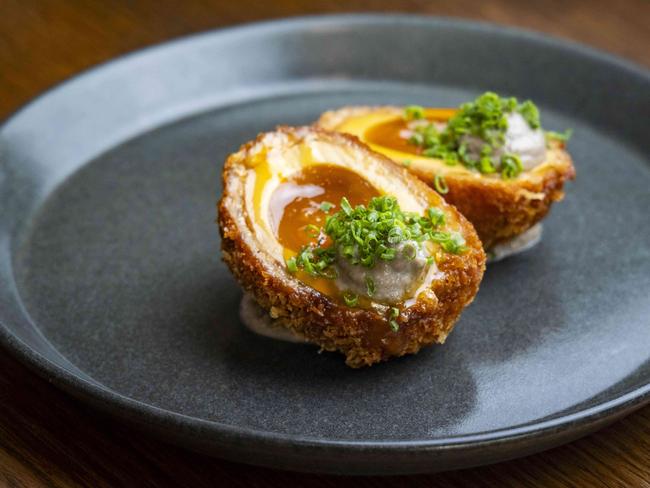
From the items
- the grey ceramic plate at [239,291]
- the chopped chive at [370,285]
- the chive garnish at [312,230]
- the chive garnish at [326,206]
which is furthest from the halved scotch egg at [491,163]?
the chopped chive at [370,285]

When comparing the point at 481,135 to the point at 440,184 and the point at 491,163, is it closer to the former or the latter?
the point at 491,163

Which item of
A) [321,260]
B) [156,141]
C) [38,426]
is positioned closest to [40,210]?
[156,141]

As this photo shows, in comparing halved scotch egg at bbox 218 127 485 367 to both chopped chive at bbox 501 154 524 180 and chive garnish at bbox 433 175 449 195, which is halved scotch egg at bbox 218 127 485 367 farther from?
chopped chive at bbox 501 154 524 180

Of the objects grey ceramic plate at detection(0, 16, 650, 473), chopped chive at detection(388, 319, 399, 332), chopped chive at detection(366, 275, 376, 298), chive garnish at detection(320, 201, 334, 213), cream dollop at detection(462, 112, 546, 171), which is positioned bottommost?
grey ceramic plate at detection(0, 16, 650, 473)

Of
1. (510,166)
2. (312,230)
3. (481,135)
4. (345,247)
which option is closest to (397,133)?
(481,135)

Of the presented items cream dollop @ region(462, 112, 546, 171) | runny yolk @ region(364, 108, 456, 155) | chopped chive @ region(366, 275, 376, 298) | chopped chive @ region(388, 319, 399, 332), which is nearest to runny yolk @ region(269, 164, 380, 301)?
chopped chive @ region(366, 275, 376, 298)

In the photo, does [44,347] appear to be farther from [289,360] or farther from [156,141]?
[156,141]
